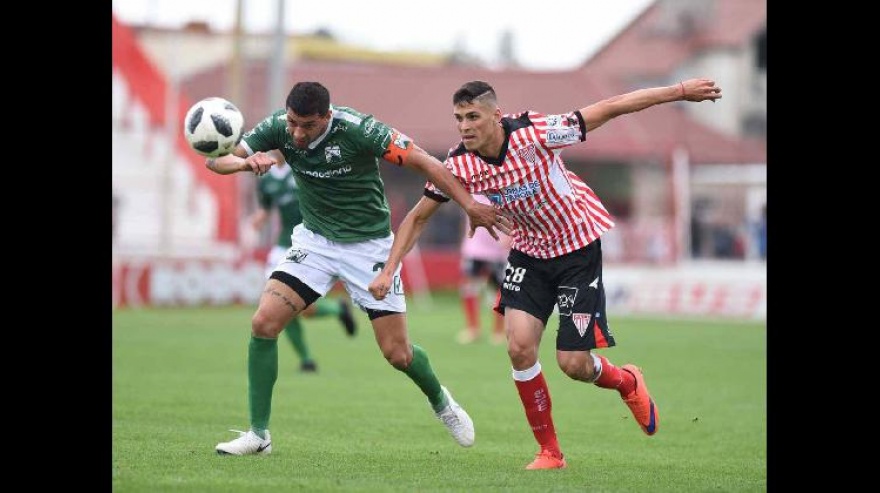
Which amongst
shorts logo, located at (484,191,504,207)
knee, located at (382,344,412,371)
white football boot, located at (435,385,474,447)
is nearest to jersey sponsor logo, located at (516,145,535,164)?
shorts logo, located at (484,191,504,207)

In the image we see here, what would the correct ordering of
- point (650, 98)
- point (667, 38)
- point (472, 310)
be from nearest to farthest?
point (650, 98) < point (472, 310) < point (667, 38)

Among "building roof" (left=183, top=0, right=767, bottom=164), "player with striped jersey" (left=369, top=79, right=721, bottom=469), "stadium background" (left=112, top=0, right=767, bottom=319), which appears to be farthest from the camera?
"building roof" (left=183, top=0, right=767, bottom=164)

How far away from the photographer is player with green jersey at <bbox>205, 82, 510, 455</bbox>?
9.24 metres

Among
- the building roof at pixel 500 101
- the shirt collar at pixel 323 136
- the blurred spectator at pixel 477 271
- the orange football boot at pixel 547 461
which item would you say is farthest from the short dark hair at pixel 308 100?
the building roof at pixel 500 101

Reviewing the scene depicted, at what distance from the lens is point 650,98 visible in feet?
28.9

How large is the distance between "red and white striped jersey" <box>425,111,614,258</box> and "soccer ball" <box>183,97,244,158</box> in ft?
4.35

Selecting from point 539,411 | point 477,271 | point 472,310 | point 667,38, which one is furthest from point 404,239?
point 667,38

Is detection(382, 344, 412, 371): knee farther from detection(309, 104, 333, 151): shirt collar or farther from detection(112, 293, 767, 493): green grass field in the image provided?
detection(309, 104, 333, 151): shirt collar

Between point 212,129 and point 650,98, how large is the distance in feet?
8.99

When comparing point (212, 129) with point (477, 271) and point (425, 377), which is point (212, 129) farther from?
point (477, 271)

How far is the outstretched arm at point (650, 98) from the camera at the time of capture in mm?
8797

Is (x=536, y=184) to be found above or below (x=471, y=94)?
below
